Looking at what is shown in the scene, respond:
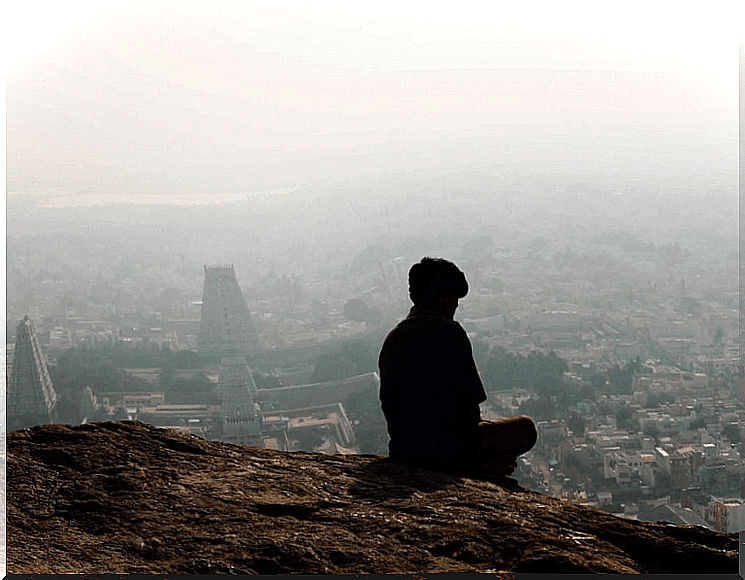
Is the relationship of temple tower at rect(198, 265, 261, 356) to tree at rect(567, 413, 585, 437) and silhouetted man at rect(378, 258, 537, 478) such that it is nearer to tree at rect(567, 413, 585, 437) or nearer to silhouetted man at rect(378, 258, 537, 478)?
tree at rect(567, 413, 585, 437)

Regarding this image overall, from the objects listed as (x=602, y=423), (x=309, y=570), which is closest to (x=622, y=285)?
(x=602, y=423)

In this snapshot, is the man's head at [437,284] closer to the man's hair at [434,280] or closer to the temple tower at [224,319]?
the man's hair at [434,280]

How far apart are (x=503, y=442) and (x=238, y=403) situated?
10.4 m

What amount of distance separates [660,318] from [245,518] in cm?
1644

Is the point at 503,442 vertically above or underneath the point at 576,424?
above

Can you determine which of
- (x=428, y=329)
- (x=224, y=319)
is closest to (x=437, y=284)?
(x=428, y=329)

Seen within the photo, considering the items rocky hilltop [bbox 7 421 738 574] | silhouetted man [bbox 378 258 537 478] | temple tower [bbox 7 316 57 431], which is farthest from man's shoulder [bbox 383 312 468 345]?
temple tower [bbox 7 316 57 431]

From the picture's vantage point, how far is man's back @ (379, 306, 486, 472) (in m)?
4.29

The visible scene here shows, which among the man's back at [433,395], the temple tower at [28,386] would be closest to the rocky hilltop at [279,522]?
the man's back at [433,395]

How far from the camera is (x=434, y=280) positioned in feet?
14.8

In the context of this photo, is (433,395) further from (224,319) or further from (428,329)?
(224,319)

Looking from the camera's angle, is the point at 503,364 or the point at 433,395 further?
the point at 503,364

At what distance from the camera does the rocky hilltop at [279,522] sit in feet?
9.36

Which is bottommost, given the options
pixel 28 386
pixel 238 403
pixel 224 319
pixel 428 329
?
pixel 238 403
